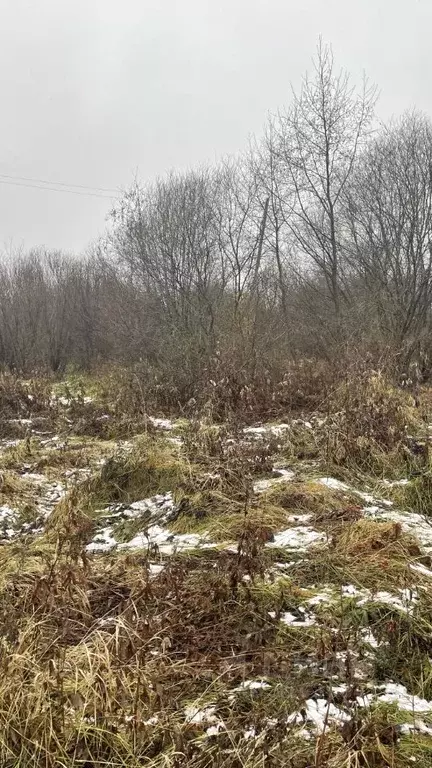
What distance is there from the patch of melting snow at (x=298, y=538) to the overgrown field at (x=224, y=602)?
2 cm

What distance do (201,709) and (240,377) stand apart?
6.53 meters

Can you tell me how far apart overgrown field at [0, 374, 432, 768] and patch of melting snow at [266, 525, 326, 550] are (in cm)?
2

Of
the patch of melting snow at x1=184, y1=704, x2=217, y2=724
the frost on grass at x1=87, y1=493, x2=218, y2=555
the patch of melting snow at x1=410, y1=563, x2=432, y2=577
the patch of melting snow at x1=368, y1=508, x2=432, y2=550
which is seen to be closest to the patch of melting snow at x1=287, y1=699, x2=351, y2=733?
the patch of melting snow at x1=184, y1=704, x2=217, y2=724

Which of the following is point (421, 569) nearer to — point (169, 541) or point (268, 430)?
point (169, 541)

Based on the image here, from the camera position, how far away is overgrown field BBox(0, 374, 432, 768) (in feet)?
6.38

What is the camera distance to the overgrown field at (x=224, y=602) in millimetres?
1943

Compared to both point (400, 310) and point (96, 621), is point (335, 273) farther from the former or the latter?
point (96, 621)

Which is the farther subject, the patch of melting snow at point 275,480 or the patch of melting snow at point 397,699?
the patch of melting snow at point 275,480

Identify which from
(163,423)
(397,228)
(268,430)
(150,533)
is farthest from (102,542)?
(397,228)

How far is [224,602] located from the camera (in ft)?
9.57

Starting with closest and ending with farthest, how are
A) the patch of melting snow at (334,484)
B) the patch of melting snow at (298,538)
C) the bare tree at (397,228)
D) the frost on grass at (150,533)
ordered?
1. the patch of melting snow at (298,538)
2. the frost on grass at (150,533)
3. the patch of melting snow at (334,484)
4. the bare tree at (397,228)

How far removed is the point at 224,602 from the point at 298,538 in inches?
42.9

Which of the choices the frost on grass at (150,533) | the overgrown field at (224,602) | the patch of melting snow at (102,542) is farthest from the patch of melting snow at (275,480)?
the patch of melting snow at (102,542)

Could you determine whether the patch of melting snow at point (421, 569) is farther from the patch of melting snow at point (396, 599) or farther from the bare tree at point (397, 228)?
the bare tree at point (397, 228)
